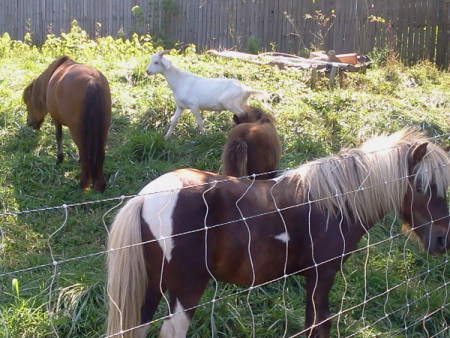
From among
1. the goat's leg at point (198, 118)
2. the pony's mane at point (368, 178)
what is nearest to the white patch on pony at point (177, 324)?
the pony's mane at point (368, 178)

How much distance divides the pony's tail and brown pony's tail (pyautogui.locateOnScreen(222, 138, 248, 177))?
7.24 feet

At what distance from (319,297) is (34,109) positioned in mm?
5140

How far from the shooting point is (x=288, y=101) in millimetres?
8930

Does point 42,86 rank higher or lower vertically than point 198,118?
Answer: higher

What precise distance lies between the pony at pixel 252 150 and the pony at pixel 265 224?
170 cm

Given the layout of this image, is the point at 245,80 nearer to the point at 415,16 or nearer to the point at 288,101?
the point at 288,101

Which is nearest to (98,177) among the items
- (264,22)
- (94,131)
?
(94,131)

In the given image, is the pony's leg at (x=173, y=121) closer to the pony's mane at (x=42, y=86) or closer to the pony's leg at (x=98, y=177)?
the pony's leg at (x=98, y=177)

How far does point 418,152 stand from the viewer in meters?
3.96

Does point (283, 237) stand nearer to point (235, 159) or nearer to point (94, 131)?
point (235, 159)

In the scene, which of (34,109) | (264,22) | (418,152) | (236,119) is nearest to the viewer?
(418,152)

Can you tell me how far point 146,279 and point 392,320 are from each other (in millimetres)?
2314

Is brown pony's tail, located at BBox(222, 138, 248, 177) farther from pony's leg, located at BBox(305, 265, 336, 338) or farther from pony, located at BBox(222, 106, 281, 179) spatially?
pony's leg, located at BBox(305, 265, 336, 338)

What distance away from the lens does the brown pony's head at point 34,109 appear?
25.5 ft
